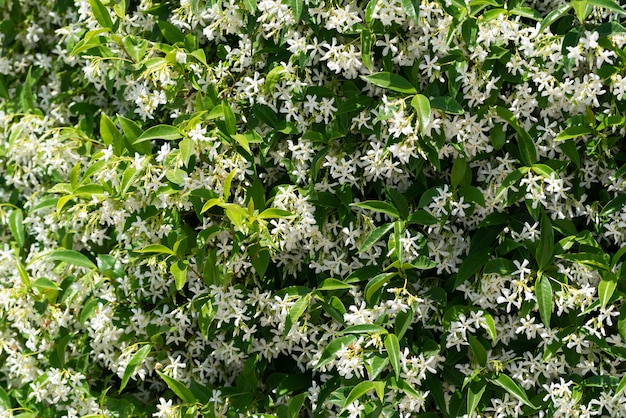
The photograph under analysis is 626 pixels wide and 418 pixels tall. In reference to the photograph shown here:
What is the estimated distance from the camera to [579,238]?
6.61 ft

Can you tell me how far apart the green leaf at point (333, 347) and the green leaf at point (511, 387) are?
364 mm

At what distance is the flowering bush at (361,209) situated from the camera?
198 cm

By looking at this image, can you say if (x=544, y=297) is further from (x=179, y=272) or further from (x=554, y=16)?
(x=179, y=272)

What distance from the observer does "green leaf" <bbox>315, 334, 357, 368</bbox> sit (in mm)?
1988

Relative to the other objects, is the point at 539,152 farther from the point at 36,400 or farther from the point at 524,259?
the point at 36,400

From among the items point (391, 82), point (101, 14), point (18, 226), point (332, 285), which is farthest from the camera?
point (18, 226)

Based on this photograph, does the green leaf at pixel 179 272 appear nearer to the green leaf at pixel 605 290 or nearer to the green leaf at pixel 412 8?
the green leaf at pixel 412 8

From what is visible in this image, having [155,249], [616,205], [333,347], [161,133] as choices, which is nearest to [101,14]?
[161,133]

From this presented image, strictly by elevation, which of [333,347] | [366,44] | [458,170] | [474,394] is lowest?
[474,394]

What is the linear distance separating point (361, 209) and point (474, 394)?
54cm

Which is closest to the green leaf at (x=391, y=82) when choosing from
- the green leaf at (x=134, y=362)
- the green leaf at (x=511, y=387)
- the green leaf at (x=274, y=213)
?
the green leaf at (x=274, y=213)

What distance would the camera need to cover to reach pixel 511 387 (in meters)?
1.97

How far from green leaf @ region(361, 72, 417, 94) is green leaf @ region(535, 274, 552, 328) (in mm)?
549

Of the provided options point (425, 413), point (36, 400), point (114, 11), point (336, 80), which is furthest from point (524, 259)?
point (36, 400)
